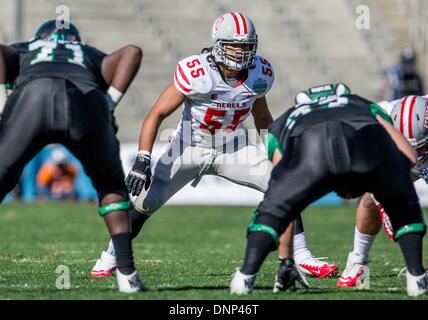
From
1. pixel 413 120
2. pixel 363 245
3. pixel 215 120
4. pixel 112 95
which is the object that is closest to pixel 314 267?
pixel 363 245

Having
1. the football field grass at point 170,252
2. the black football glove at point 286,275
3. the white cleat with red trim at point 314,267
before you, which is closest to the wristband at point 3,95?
the football field grass at point 170,252

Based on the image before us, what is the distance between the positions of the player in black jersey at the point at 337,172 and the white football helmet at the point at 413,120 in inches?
22.0

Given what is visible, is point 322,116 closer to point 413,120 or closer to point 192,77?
point 413,120

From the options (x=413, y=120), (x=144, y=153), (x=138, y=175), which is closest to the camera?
(x=413, y=120)

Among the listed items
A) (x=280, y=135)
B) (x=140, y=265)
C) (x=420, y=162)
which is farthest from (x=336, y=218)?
(x=280, y=135)

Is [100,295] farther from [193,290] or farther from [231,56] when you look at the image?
[231,56]

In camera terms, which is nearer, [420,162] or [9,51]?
[9,51]

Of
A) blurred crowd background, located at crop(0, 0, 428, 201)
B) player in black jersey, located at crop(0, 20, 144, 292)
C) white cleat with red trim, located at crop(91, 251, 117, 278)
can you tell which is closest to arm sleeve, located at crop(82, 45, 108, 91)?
player in black jersey, located at crop(0, 20, 144, 292)

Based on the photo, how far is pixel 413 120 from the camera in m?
6.12

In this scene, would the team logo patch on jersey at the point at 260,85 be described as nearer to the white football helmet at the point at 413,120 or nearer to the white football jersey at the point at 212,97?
the white football jersey at the point at 212,97

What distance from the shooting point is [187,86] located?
22.5 ft

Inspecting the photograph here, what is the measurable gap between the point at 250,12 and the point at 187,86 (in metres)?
15.2

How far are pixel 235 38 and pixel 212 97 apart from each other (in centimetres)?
50
